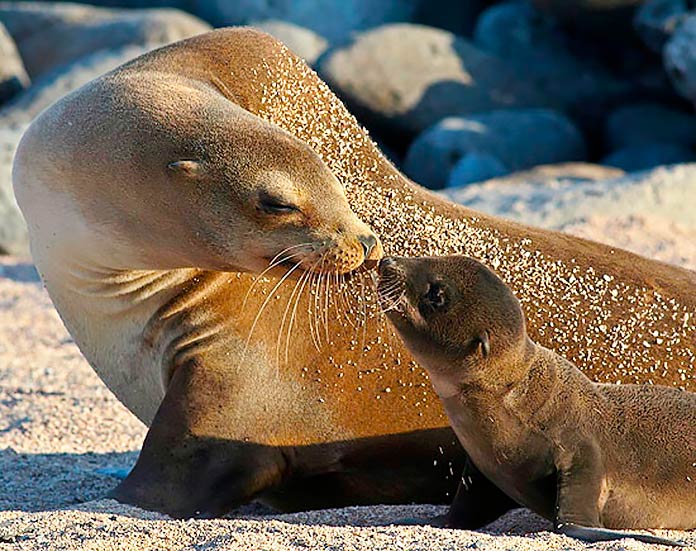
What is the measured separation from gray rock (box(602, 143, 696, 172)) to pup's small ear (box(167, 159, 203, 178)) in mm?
14542

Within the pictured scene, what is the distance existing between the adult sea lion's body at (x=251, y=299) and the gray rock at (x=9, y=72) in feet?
50.8

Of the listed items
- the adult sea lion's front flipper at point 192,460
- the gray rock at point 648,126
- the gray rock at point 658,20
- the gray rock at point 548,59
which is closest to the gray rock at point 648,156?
the gray rock at point 648,126

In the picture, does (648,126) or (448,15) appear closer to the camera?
(648,126)

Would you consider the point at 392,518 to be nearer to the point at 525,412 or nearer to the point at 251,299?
the point at 525,412

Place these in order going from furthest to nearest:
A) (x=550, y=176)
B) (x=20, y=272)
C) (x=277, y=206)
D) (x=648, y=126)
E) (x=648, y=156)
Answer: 1. (x=648, y=126)
2. (x=648, y=156)
3. (x=550, y=176)
4. (x=20, y=272)
5. (x=277, y=206)

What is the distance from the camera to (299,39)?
23062mm

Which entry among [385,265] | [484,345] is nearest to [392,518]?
[484,345]

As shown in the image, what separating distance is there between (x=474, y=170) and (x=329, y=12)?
685 centimetres

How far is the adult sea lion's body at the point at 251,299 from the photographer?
Answer: 18.6 feet

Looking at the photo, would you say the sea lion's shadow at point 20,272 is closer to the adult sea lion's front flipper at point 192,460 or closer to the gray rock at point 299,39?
the adult sea lion's front flipper at point 192,460

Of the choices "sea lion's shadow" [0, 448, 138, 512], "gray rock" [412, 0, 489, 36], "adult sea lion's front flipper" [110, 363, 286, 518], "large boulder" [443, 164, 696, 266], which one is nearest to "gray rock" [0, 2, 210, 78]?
"gray rock" [412, 0, 489, 36]

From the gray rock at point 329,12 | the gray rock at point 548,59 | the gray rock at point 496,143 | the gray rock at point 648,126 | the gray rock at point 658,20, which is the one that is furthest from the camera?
the gray rock at point 329,12

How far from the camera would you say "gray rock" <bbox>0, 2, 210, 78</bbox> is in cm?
2222

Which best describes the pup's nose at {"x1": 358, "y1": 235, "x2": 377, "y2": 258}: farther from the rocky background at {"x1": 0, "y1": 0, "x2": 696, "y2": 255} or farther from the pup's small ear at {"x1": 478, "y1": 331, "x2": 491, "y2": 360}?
the rocky background at {"x1": 0, "y1": 0, "x2": 696, "y2": 255}
